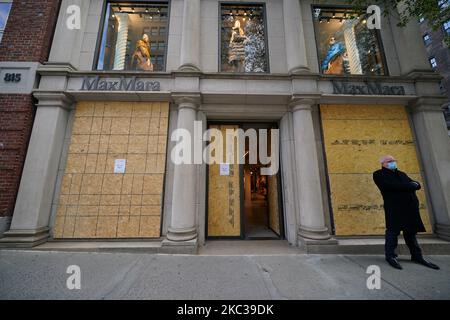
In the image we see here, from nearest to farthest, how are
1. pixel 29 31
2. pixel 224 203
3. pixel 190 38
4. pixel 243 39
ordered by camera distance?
pixel 29 31 < pixel 190 38 < pixel 224 203 < pixel 243 39

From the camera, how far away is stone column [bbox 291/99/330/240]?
4816 millimetres

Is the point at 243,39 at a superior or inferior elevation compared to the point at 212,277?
superior

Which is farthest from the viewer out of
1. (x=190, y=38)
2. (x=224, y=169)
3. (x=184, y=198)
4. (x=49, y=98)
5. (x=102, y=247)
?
(x=224, y=169)

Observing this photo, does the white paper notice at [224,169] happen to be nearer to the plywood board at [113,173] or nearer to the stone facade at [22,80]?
the plywood board at [113,173]

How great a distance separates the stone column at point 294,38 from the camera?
5.67m

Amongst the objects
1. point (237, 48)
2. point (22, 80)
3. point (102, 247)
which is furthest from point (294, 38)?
point (22, 80)

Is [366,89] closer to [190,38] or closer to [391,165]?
[391,165]

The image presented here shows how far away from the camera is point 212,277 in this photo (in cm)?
343

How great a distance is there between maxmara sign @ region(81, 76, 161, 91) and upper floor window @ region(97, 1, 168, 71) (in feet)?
3.01

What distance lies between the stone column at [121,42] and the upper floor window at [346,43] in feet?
22.4

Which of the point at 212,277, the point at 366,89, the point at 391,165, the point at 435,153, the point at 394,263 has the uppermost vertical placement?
the point at 366,89

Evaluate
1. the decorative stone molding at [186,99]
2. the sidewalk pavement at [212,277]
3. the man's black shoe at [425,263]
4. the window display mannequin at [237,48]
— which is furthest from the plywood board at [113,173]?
the man's black shoe at [425,263]

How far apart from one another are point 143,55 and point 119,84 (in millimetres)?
1695

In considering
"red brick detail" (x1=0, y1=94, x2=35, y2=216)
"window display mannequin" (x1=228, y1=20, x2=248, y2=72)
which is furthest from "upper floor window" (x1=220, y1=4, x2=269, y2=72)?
"red brick detail" (x1=0, y1=94, x2=35, y2=216)
